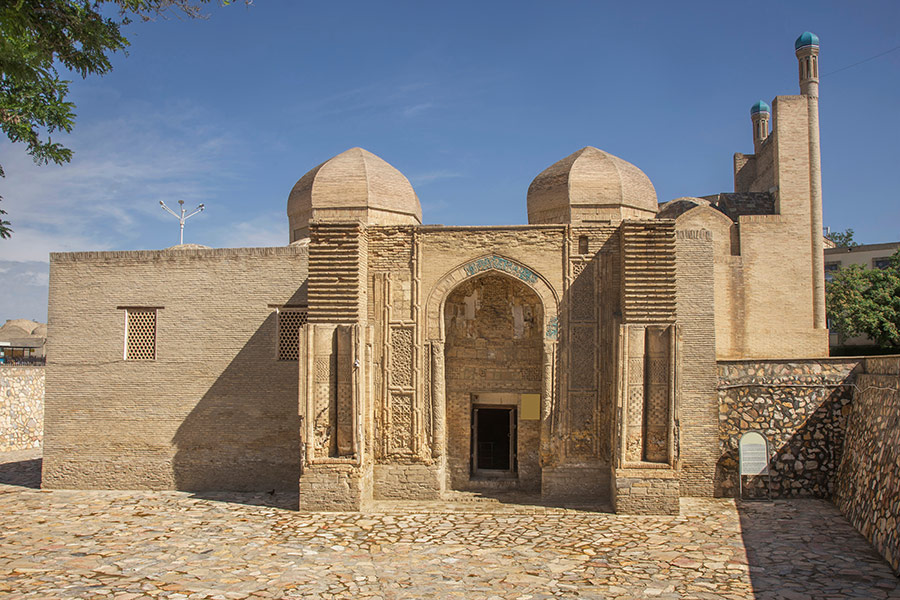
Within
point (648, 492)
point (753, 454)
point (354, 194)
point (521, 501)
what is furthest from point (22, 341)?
point (753, 454)

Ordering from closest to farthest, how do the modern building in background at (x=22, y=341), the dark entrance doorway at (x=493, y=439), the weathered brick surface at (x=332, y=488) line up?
1. the weathered brick surface at (x=332, y=488)
2. the dark entrance doorway at (x=493, y=439)
3. the modern building in background at (x=22, y=341)

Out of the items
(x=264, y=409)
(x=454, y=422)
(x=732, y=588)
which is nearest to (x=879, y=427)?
(x=732, y=588)

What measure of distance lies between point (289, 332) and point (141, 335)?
2.91m

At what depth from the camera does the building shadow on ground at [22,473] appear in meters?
13.3

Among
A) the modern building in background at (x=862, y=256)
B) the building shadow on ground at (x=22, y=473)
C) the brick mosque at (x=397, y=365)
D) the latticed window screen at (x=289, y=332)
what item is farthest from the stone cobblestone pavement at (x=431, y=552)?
the modern building in background at (x=862, y=256)

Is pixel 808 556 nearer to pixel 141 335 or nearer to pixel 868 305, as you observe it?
pixel 141 335

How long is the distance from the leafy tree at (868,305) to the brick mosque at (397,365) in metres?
13.7

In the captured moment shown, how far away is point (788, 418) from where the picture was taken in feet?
37.5

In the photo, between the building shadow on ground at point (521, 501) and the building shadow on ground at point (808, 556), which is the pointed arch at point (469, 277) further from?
the building shadow on ground at point (808, 556)

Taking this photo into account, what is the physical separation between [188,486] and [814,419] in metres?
11.0


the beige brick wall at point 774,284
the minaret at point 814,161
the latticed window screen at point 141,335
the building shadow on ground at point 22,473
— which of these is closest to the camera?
the latticed window screen at point 141,335

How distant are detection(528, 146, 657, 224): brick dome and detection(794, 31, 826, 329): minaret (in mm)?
4314

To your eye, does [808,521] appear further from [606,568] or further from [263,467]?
[263,467]

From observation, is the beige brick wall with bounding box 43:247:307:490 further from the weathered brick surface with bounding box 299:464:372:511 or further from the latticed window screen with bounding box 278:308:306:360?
the weathered brick surface with bounding box 299:464:372:511
